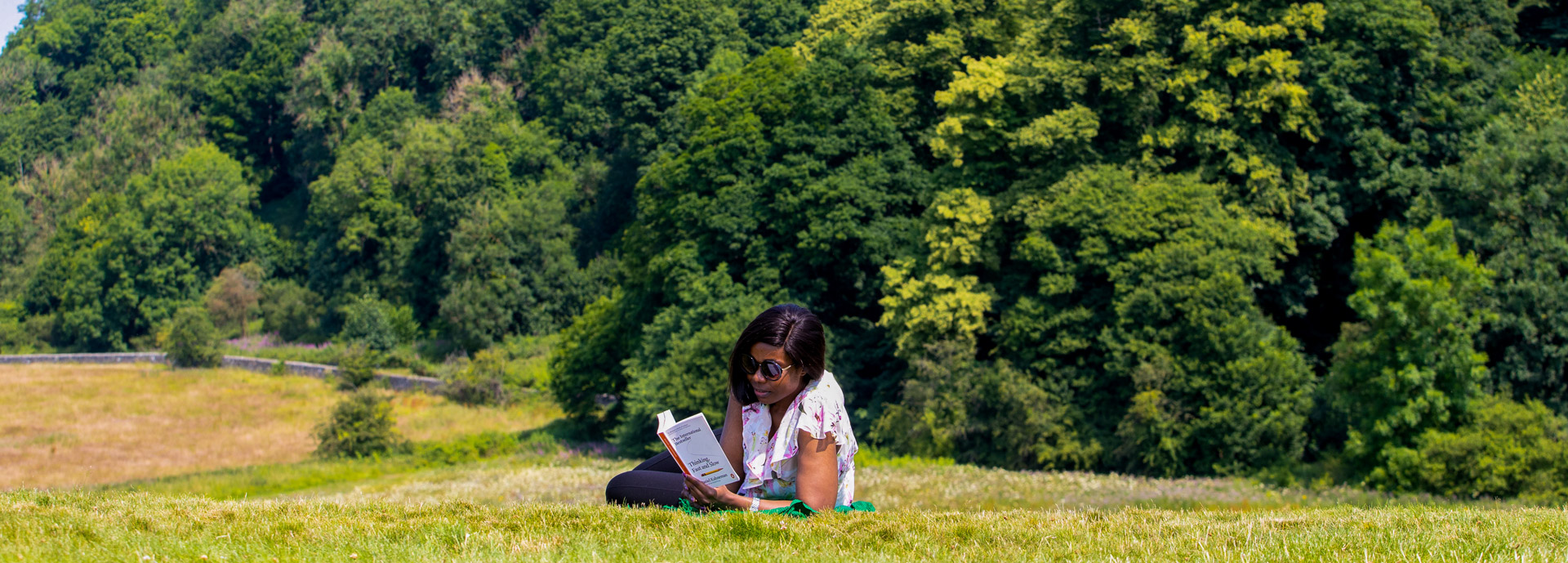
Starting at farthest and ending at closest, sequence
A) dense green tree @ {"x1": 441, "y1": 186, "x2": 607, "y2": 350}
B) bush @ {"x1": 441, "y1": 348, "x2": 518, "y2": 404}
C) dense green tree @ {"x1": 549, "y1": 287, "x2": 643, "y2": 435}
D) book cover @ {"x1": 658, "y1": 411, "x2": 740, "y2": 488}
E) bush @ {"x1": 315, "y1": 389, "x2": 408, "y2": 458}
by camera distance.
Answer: dense green tree @ {"x1": 441, "y1": 186, "x2": 607, "y2": 350}, bush @ {"x1": 441, "y1": 348, "x2": 518, "y2": 404}, dense green tree @ {"x1": 549, "y1": 287, "x2": 643, "y2": 435}, bush @ {"x1": 315, "y1": 389, "x2": 408, "y2": 458}, book cover @ {"x1": 658, "y1": 411, "x2": 740, "y2": 488}

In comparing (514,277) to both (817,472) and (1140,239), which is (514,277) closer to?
(1140,239)

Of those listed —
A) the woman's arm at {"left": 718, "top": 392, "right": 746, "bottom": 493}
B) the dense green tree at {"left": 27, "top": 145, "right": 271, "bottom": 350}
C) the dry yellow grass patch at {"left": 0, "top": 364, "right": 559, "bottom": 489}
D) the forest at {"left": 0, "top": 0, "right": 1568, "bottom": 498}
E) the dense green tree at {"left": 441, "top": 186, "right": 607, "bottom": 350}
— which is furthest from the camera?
the dense green tree at {"left": 27, "top": 145, "right": 271, "bottom": 350}

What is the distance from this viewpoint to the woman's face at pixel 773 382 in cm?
661

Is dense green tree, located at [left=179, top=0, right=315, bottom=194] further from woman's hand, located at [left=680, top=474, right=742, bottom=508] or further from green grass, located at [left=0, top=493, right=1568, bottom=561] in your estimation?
woman's hand, located at [left=680, top=474, right=742, bottom=508]

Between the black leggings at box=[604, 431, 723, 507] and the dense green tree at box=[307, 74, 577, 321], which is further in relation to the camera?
the dense green tree at box=[307, 74, 577, 321]

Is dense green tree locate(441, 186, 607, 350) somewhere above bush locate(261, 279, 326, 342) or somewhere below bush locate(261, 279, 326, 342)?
above

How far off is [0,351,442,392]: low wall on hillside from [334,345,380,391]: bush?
2.28 metres

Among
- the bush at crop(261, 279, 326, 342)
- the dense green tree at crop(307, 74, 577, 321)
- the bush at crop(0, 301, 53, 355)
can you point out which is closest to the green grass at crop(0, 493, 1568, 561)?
the dense green tree at crop(307, 74, 577, 321)

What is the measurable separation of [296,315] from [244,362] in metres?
7.95

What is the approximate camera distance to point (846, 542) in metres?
6.18

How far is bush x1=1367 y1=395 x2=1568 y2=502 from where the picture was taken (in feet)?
80.3

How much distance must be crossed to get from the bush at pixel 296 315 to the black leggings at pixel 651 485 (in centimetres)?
8087

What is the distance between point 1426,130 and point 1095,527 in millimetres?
31839

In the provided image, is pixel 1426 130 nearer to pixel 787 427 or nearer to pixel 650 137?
pixel 787 427
